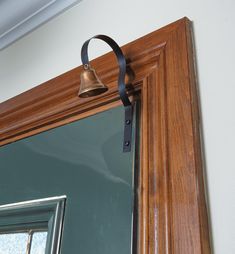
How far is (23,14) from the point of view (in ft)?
3.18

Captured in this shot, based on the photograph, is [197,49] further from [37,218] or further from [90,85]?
[37,218]

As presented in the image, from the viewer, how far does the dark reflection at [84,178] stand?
0.54m

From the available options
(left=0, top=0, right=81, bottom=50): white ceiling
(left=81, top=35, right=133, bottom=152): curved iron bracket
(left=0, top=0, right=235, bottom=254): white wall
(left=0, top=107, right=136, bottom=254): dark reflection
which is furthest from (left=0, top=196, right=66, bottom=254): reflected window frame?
(left=0, top=0, right=81, bottom=50): white ceiling

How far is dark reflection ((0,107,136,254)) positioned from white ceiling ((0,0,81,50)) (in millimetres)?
372

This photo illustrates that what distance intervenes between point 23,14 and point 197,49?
607mm

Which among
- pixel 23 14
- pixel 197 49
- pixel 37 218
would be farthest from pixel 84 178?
pixel 23 14

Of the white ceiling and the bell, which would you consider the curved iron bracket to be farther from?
the white ceiling

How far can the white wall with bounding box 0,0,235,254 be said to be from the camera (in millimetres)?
458

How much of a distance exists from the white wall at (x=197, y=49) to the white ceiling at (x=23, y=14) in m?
0.02

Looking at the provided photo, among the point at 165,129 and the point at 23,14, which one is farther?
the point at 23,14

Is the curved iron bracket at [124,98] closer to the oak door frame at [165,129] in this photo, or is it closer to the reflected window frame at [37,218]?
the oak door frame at [165,129]

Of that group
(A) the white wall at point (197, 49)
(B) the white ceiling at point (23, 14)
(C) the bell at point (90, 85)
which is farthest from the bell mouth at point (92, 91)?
(B) the white ceiling at point (23, 14)

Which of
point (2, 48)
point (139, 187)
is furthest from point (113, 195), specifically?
point (2, 48)

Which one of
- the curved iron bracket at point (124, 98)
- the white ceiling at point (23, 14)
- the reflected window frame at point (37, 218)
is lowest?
the reflected window frame at point (37, 218)
